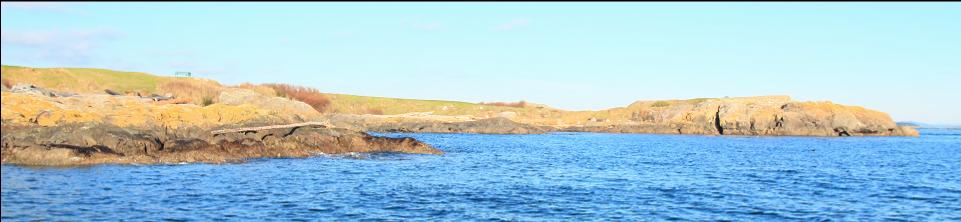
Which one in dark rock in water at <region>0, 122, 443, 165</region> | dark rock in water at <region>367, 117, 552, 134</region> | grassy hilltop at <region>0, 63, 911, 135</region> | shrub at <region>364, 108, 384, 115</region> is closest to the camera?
dark rock in water at <region>0, 122, 443, 165</region>

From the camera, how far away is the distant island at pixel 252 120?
41.4 metres

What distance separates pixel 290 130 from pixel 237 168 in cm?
1555

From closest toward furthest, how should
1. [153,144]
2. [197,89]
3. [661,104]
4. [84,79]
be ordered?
[153,144], [197,89], [84,79], [661,104]

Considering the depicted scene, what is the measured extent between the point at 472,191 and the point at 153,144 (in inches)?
790

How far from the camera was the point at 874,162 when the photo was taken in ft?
180

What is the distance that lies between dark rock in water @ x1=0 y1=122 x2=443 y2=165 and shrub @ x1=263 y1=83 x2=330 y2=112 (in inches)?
2869

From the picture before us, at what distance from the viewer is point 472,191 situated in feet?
108

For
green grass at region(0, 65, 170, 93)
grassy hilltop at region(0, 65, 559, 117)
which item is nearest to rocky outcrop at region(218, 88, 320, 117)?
grassy hilltop at region(0, 65, 559, 117)

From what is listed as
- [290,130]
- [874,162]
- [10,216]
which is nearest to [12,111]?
[290,130]

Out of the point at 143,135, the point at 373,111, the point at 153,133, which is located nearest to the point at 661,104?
the point at 373,111

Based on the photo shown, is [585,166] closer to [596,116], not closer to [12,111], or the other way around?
[12,111]

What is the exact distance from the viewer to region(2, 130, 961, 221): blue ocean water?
25.9 meters

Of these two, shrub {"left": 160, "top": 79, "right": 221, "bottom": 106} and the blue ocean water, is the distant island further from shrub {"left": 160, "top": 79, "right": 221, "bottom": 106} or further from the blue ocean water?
the blue ocean water

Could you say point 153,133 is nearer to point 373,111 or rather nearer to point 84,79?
point 84,79
